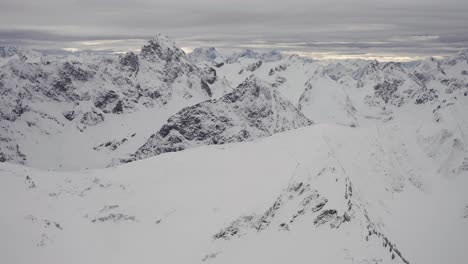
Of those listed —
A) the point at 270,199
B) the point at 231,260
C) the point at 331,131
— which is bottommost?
the point at 231,260

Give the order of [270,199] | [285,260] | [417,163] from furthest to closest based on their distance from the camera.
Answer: [417,163]
[270,199]
[285,260]

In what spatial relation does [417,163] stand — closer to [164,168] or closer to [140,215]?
[164,168]

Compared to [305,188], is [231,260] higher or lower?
lower

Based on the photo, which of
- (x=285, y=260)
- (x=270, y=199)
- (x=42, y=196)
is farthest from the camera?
(x=42, y=196)

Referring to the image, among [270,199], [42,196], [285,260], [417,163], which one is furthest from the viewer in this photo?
[417,163]

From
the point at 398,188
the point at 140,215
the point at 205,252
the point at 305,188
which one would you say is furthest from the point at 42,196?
the point at 398,188

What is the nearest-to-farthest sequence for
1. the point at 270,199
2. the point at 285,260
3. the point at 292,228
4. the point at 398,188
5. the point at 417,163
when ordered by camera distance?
1. the point at 285,260
2. the point at 292,228
3. the point at 270,199
4. the point at 398,188
5. the point at 417,163

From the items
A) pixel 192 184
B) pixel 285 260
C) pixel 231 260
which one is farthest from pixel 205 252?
pixel 192 184

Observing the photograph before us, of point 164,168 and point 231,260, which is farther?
point 164,168

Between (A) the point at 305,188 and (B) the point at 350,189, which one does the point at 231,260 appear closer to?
(A) the point at 305,188
